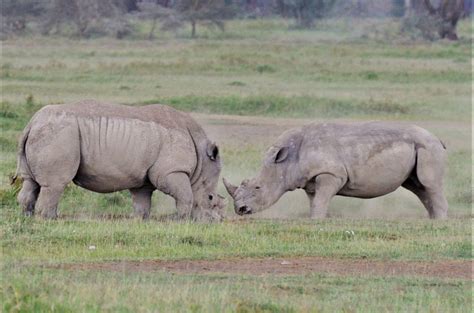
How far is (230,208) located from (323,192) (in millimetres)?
1675

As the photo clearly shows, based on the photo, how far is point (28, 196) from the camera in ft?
48.9

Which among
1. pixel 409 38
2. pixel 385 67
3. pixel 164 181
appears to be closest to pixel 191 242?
pixel 164 181

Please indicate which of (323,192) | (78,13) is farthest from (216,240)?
(78,13)

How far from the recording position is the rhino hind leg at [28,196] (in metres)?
14.9

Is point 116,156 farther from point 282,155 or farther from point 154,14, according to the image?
point 154,14

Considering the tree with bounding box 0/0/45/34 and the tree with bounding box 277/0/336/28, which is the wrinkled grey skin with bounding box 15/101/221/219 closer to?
the tree with bounding box 0/0/45/34

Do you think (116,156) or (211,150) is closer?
(116,156)

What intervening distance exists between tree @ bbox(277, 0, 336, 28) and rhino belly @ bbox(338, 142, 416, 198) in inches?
1710

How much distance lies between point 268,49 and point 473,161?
2272 centimetres

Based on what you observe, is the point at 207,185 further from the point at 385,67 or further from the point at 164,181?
the point at 385,67

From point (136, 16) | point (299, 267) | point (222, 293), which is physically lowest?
point (136, 16)

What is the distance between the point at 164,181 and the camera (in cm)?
1534

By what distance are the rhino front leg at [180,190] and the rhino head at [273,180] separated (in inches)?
47.4

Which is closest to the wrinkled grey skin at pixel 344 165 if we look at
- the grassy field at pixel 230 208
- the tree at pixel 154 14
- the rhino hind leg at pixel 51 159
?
the grassy field at pixel 230 208
